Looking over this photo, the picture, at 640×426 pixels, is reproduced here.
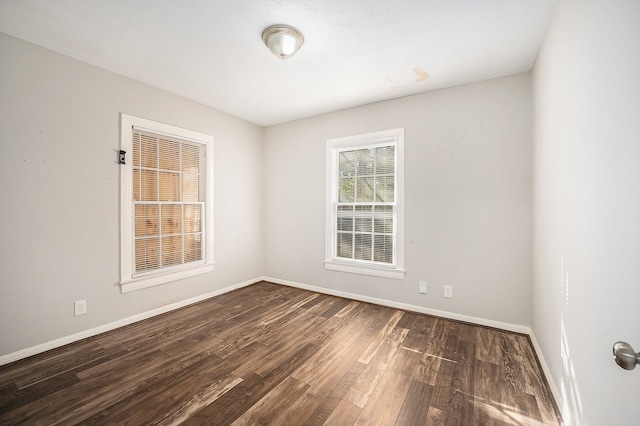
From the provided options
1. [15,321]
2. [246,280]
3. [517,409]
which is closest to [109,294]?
[15,321]

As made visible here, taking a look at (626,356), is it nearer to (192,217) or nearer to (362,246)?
(362,246)

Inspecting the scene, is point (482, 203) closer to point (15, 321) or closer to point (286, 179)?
point (286, 179)

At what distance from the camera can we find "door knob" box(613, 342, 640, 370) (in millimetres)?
691

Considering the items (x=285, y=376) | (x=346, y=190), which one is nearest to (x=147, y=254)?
(x=285, y=376)

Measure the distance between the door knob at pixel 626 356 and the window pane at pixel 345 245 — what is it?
3.23m

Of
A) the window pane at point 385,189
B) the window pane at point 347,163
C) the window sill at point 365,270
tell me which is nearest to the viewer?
the window sill at point 365,270

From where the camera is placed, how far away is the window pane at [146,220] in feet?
10.2

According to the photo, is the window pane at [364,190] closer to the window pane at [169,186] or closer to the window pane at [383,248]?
the window pane at [383,248]

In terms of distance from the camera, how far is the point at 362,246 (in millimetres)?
3863

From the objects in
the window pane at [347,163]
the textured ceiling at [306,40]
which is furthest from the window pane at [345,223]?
the textured ceiling at [306,40]

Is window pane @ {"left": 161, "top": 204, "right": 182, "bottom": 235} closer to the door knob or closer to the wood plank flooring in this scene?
the wood plank flooring

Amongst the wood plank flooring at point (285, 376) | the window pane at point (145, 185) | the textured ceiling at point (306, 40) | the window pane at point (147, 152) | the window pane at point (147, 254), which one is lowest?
the wood plank flooring at point (285, 376)

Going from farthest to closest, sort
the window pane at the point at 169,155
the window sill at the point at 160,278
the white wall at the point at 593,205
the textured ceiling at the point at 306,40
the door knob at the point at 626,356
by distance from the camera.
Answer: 1. the window pane at the point at 169,155
2. the window sill at the point at 160,278
3. the textured ceiling at the point at 306,40
4. the white wall at the point at 593,205
5. the door knob at the point at 626,356

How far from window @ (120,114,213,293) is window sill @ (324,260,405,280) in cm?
182
